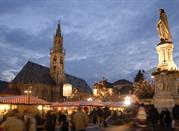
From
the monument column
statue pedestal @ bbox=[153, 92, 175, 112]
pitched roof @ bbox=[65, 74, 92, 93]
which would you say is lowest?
statue pedestal @ bbox=[153, 92, 175, 112]

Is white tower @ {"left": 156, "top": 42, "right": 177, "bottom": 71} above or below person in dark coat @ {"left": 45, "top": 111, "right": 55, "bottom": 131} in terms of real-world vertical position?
above

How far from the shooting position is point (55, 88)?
113 metres

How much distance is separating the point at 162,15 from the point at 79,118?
16.7 meters

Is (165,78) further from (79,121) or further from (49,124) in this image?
(79,121)

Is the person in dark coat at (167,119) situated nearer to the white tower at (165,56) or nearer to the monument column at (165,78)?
the monument column at (165,78)

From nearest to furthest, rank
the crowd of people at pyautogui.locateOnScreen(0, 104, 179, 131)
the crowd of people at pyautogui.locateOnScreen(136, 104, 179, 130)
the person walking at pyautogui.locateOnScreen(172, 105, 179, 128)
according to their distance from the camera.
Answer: the crowd of people at pyautogui.locateOnScreen(0, 104, 179, 131) → the crowd of people at pyautogui.locateOnScreen(136, 104, 179, 130) → the person walking at pyautogui.locateOnScreen(172, 105, 179, 128)

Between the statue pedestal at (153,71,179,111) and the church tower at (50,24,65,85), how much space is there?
93810 millimetres

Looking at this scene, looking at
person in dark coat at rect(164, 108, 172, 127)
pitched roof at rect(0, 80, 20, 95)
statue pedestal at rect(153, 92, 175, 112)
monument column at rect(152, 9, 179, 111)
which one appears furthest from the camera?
pitched roof at rect(0, 80, 20, 95)

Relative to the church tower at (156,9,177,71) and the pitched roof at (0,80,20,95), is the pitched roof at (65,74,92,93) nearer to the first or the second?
the pitched roof at (0,80,20,95)

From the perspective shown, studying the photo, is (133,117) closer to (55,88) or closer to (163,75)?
(163,75)

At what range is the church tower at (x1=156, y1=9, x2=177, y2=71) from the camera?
25.3 metres

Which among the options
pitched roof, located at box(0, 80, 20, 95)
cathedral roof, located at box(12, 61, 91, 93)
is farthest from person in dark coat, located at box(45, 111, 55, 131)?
cathedral roof, located at box(12, 61, 91, 93)

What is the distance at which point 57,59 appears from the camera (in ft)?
386

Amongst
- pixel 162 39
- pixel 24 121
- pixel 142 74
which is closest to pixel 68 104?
pixel 162 39
